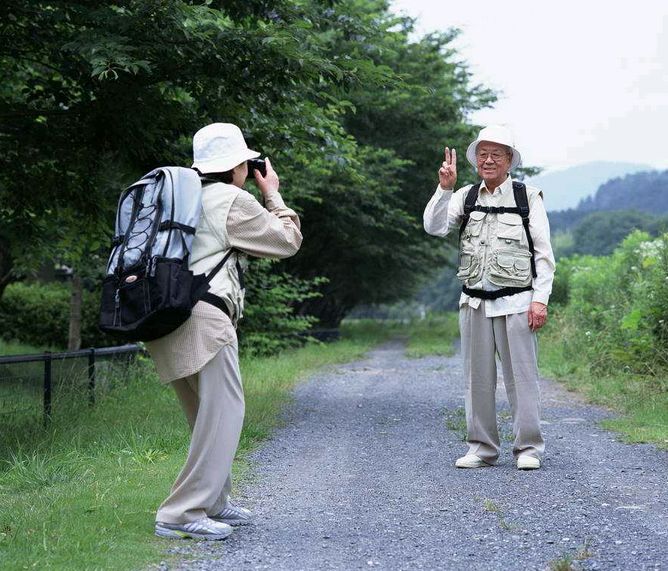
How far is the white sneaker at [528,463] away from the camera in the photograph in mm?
6562

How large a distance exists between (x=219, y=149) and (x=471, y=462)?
10.3ft

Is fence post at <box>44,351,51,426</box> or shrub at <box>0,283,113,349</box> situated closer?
fence post at <box>44,351,51,426</box>

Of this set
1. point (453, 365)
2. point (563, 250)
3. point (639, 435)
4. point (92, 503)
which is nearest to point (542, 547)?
point (92, 503)

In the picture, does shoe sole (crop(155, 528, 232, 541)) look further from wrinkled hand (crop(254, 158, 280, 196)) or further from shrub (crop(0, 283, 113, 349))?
shrub (crop(0, 283, 113, 349))

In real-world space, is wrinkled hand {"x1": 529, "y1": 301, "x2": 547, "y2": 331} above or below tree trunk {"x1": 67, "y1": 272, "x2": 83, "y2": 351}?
above

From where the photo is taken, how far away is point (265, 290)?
60.7 ft

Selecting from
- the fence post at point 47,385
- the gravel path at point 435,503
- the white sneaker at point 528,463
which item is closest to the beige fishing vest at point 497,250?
the white sneaker at point 528,463

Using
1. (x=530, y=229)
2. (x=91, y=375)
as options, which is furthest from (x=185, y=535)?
(x=91, y=375)

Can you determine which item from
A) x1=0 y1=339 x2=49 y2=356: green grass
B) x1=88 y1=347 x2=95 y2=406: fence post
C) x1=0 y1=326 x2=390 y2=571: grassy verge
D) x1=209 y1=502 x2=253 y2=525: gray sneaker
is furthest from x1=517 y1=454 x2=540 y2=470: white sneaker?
x1=0 y1=339 x2=49 y2=356: green grass

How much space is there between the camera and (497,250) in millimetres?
6605

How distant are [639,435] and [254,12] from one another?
501 centimetres

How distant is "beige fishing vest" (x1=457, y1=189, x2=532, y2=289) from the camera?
6.57 metres

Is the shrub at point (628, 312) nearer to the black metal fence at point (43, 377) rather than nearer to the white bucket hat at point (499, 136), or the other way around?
the white bucket hat at point (499, 136)

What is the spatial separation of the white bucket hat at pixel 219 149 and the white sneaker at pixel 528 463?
306 cm
